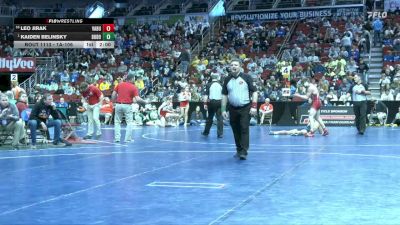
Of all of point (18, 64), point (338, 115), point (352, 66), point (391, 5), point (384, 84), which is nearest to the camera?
point (338, 115)

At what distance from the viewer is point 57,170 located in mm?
9742

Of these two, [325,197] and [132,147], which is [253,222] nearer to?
[325,197]

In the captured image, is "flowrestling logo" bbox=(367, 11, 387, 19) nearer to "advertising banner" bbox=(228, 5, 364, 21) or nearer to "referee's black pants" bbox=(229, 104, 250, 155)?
"advertising banner" bbox=(228, 5, 364, 21)

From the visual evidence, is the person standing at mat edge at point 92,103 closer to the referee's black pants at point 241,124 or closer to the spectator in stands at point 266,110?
the referee's black pants at point 241,124

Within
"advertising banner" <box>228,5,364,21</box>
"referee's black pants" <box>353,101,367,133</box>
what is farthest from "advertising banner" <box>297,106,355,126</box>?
"advertising banner" <box>228,5,364,21</box>

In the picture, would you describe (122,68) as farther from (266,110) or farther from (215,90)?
(215,90)

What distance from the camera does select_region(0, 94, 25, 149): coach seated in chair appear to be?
13.2 m

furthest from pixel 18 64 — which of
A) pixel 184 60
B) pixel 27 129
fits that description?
pixel 27 129

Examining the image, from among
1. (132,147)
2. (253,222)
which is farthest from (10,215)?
(132,147)

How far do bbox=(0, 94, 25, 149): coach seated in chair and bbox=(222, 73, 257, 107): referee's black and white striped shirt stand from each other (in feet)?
16.2

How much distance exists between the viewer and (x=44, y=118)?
14.3 metres
